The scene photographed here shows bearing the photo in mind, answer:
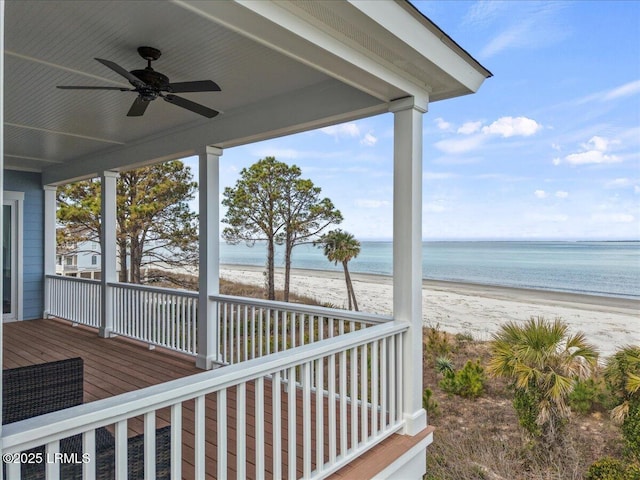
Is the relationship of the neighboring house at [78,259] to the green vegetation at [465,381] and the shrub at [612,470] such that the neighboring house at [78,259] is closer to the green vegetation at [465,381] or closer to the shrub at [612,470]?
the green vegetation at [465,381]

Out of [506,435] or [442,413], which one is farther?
[442,413]

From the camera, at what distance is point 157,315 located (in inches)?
206

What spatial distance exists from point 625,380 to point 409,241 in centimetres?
395

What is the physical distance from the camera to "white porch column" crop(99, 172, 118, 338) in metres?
5.97

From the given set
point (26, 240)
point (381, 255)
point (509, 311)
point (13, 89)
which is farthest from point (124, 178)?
point (509, 311)

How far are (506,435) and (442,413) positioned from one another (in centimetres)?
127

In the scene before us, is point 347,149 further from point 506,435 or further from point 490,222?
point 506,435

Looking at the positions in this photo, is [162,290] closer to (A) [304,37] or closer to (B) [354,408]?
(B) [354,408]

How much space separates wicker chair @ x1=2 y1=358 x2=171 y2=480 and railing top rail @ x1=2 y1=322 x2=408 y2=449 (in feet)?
1.33

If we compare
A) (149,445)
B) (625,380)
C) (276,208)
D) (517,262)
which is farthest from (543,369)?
(517,262)

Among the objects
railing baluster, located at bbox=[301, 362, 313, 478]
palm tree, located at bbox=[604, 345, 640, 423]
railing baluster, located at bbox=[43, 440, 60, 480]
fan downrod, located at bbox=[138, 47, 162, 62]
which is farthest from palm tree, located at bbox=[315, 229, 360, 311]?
railing baluster, located at bbox=[43, 440, 60, 480]

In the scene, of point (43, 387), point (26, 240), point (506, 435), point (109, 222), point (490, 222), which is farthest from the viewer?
point (490, 222)

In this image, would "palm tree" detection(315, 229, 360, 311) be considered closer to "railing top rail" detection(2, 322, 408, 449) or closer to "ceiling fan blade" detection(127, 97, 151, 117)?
"ceiling fan blade" detection(127, 97, 151, 117)

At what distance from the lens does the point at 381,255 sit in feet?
55.2
